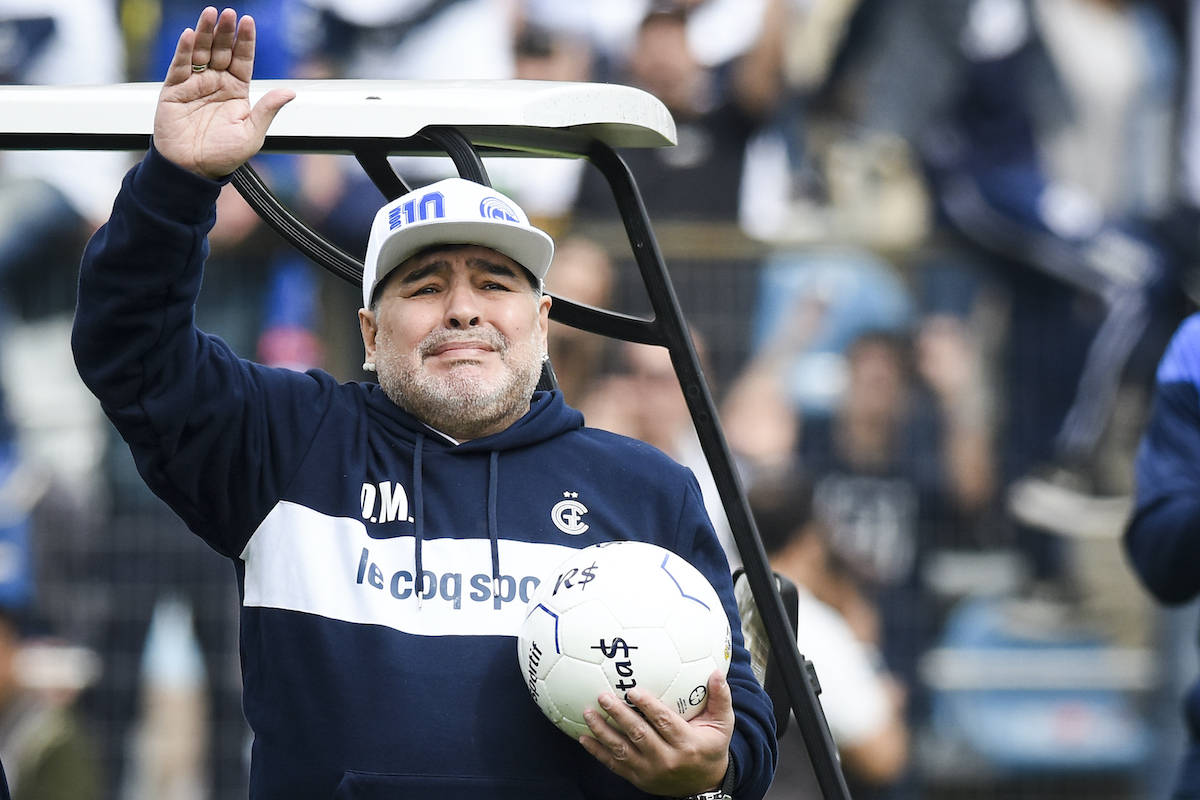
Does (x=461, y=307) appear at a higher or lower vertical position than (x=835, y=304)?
lower

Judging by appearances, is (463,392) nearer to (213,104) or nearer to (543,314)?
(543,314)

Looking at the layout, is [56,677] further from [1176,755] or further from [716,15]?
[1176,755]

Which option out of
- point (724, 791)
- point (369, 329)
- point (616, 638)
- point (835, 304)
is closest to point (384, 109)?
point (369, 329)

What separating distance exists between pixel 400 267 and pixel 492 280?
170mm

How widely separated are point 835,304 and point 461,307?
5932mm

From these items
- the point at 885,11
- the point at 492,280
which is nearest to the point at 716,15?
the point at 885,11

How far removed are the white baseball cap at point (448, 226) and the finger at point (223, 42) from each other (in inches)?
16.3

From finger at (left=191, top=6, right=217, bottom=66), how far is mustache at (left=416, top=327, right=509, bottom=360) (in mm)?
619

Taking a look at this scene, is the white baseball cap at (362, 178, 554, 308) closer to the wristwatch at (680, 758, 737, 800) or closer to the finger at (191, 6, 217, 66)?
the finger at (191, 6, 217, 66)

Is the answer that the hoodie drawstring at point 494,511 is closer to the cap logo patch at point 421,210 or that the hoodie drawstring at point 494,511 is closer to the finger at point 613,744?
the finger at point 613,744

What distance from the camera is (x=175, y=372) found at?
2844 millimetres

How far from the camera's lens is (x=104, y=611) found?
852 centimetres

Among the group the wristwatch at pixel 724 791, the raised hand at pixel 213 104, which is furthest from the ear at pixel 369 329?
the wristwatch at pixel 724 791

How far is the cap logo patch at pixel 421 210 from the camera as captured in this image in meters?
3.04
